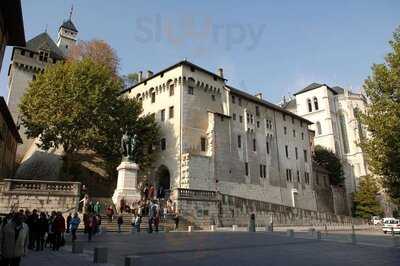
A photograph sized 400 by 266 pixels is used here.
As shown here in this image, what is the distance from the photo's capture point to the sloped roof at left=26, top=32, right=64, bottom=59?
61.9 metres

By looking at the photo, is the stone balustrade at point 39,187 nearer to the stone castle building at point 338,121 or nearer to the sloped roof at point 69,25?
the stone castle building at point 338,121

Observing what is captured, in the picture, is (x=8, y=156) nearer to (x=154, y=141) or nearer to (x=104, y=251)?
(x=154, y=141)

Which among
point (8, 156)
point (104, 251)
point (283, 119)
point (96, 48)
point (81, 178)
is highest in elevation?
point (96, 48)

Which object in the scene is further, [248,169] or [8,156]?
[248,169]

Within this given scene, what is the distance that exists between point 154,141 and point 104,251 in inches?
1328

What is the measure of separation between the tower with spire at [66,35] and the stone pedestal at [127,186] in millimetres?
61915

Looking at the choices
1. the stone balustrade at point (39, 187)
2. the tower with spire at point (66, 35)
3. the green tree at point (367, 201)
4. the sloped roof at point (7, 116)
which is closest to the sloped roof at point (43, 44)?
the tower with spire at point (66, 35)

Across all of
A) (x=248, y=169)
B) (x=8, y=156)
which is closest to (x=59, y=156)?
(x=8, y=156)

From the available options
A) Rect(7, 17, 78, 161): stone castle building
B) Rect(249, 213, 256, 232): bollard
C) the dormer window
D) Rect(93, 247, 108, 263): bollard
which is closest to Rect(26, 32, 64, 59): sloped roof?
Rect(7, 17, 78, 161): stone castle building

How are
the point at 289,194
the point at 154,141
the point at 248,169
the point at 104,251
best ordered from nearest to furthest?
the point at 104,251 < the point at 154,141 < the point at 248,169 < the point at 289,194

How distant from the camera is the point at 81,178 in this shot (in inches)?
1581

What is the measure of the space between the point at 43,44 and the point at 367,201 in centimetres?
6873

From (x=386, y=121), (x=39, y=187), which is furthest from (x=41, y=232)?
(x=386, y=121)

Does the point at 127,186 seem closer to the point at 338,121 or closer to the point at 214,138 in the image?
the point at 214,138
